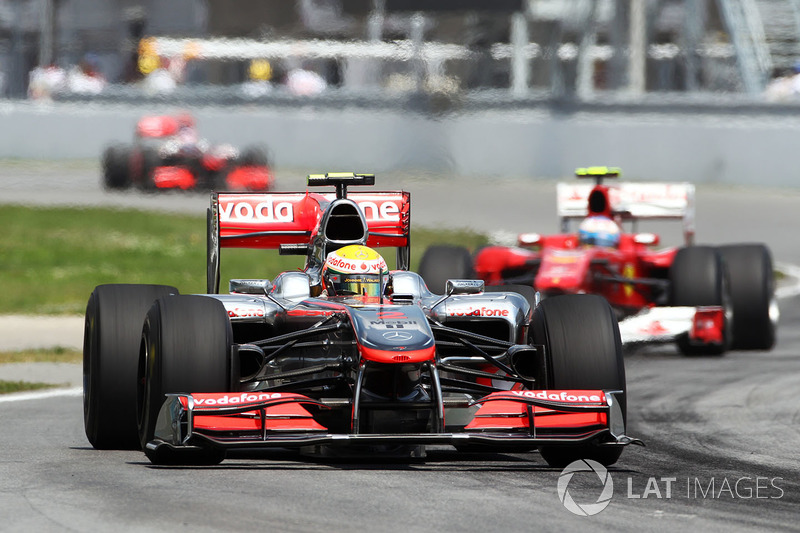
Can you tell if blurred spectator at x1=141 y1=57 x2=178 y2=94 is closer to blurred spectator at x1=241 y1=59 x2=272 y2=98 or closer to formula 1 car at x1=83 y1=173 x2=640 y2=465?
blurred spectator at x1=241 y1=59 x2=272 y2=98

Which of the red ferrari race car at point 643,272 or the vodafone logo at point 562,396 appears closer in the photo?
the vodafone logo at point 562,396

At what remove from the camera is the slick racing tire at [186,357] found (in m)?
7.98

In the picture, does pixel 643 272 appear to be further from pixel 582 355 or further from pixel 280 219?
pixel 582 355

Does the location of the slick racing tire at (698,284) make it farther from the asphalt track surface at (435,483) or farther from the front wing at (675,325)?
the asphalt track surface at (435,483)

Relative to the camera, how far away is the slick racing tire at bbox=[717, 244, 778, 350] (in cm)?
1488

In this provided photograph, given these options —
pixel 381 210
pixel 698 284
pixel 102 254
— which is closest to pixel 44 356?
pixel 381 210

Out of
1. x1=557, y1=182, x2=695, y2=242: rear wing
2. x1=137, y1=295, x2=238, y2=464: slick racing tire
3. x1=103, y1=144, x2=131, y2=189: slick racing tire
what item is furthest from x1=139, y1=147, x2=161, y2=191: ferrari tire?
x1=137, y1=295, x2=238, y2=464: slick racing tire

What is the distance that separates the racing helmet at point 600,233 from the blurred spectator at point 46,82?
18.7 meters

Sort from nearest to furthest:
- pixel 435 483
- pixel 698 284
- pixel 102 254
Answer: pixel 435 483 < pixel 698 284 < pixel 102 254

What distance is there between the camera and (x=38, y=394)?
1167 cm

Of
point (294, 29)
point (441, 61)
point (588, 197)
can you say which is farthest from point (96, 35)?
point (588, 197)

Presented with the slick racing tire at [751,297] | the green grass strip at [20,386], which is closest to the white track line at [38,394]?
the green grass strip at [20,386]

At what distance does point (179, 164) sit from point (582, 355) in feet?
67.6
